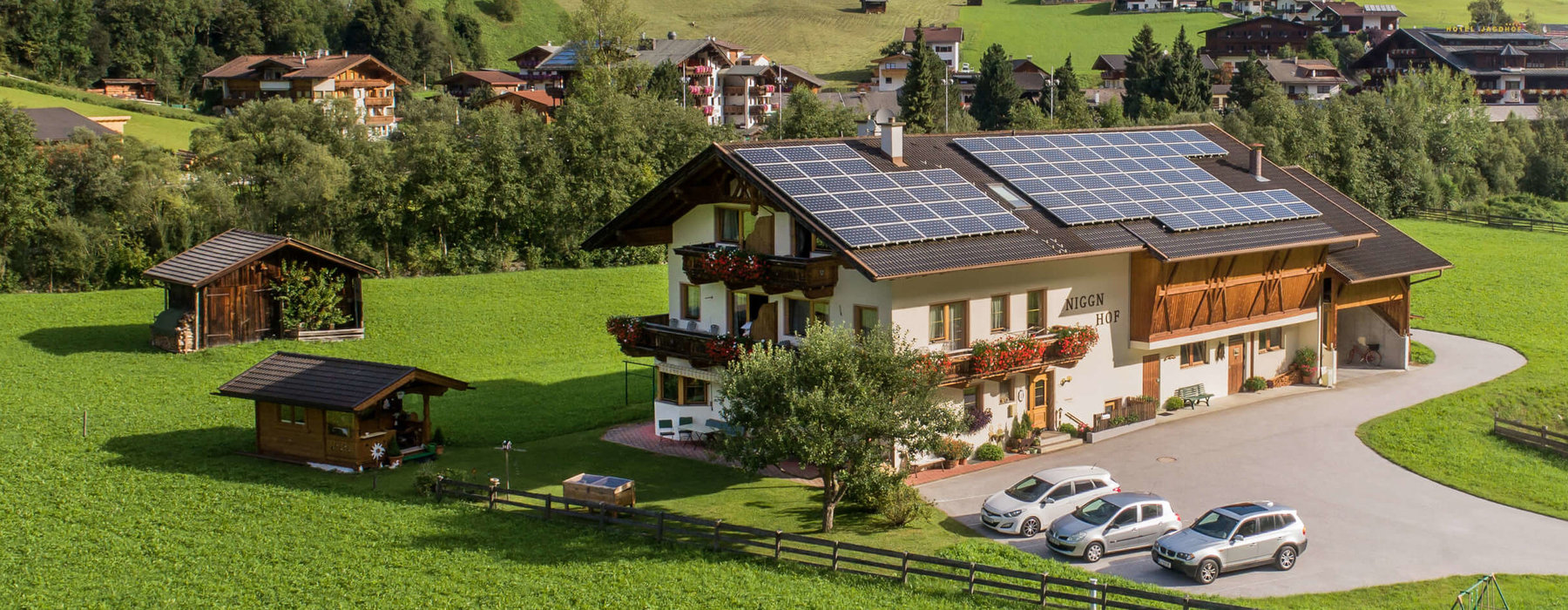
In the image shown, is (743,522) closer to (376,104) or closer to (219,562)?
(219,562)

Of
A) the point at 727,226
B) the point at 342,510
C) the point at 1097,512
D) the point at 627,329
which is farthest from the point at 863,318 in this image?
the point at 342,510

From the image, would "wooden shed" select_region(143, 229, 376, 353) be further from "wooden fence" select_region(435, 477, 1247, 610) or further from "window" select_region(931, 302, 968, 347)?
"window" select_region(931, 302, 968, 347)

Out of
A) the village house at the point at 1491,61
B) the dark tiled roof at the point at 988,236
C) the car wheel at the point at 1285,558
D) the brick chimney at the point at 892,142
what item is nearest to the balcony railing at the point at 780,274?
the dark tiled roof at the point at 988,236

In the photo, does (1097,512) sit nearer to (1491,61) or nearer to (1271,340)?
(1271,340)

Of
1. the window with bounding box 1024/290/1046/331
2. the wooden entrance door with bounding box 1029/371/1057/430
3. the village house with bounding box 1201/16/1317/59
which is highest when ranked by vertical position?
the village house with bounding box 1201/16/1317/59

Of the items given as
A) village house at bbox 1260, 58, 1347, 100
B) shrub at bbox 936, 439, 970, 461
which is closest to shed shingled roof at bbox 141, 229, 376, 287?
shrub at bbox 936, 439, 970, 461

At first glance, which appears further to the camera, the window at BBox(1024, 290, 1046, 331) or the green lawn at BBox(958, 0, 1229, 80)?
the green lawn at BBox(958, 0, 1229, 80)

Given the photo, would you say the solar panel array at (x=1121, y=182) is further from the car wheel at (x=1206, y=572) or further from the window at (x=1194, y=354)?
the car wheel at (x=1206, y=572)
